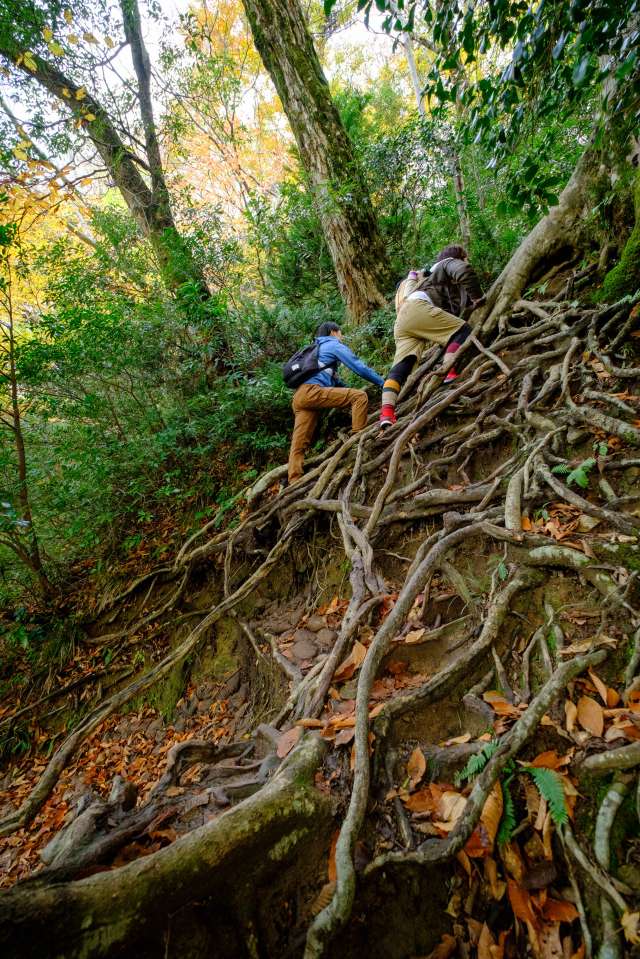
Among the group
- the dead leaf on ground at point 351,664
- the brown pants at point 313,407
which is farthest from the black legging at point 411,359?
the dead leaf on ground at point 351,664

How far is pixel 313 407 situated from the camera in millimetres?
4766

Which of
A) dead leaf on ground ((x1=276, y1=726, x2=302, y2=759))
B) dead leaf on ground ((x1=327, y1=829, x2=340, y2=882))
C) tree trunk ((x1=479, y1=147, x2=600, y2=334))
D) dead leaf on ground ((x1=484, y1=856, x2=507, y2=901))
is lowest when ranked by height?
dead leaf on ground ((x1=484, y1=856, x2=507, y2=901))

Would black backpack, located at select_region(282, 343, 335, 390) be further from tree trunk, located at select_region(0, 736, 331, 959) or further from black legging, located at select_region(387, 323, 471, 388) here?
tree trunk, located at select_region(0, 736, 331, 959)

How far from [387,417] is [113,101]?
30.8 ft

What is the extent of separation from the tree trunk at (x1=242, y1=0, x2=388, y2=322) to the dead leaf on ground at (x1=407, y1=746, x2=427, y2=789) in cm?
599

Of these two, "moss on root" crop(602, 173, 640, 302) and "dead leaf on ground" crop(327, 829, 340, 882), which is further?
"moss on root" crop(602, 173, 640, 302)

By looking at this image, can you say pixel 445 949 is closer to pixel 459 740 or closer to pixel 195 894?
pixel 459 740

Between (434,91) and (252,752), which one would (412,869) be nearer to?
(252,752)

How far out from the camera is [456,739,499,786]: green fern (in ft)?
5.38

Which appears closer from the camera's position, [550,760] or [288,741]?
[550,760]

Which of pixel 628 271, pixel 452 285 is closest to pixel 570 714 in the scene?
pixel 628 271

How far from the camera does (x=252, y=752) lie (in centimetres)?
255

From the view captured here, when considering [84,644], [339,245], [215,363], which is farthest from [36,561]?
[339,245]

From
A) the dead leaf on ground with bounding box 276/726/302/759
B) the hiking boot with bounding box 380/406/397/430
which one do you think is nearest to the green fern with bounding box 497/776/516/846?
the dead leaf on ground with bounding box 276/726/302/759
